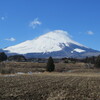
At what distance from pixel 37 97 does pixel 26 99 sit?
4.32ft

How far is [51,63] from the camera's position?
320 ft

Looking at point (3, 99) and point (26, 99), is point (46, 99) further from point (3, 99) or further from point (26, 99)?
point (3, 99)

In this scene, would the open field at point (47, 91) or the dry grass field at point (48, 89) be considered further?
the dry grass field at point (48, 89)

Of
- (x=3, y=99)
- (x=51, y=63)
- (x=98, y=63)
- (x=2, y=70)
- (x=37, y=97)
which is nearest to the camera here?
(x=3, y=99)

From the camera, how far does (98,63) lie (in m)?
120

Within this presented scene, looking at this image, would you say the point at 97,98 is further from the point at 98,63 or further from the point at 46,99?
the point at 98,63

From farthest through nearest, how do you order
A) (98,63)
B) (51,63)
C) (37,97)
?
(98,63) → (51,63) → (37,97)

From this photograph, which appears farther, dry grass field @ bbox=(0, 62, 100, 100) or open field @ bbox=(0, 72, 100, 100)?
dry grass field @ bbox=(0, 62, 100, 100)

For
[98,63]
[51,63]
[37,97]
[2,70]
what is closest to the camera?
[37,97]

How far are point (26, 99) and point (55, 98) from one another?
218cm

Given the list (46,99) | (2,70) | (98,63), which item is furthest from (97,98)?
(98,63)

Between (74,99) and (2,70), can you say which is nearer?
(74,99)

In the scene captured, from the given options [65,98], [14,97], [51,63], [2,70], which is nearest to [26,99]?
[14,97]

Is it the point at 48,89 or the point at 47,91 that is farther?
the point at 48,89
